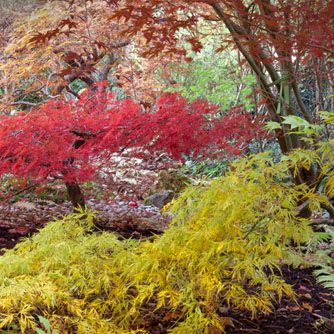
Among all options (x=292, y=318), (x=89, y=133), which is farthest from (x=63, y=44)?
(x=292, y=318)

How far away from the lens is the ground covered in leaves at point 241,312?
1.94 meters

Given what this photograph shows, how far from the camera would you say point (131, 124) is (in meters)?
2.97

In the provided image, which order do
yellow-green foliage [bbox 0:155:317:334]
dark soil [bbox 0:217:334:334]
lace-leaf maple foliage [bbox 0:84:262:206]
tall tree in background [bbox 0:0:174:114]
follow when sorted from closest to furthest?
yellow-green foliage [bbox 0:155:317:334], dark soil [bbox 0:217:334:334], lace-leaf maple foliage [bbox 0:84:262:206], tall tree in background [bbox 0:0:174:114]

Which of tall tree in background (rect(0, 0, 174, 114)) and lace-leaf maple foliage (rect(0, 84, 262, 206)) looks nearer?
lace-leaf maple foliage (rect(0, 84, 262, 206))

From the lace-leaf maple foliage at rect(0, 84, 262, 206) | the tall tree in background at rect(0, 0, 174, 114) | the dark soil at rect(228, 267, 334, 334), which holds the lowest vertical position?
the dark soil at rect(228, 267, 334, 334)

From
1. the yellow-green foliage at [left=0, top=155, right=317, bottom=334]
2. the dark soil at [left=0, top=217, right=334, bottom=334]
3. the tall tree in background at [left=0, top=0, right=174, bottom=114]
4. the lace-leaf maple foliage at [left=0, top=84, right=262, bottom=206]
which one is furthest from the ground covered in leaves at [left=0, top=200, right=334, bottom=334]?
the tall tree in background at [left=0, top=0, right=174, bottom=114]

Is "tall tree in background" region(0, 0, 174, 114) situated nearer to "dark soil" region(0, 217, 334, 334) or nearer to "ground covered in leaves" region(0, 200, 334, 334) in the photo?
"ground covered in leaves" region(0, 200, 334, 334)

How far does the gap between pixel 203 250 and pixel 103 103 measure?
2156 millimetres

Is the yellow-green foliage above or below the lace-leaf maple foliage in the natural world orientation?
below

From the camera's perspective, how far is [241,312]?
6.91 ft

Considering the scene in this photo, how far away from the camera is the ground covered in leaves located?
1940 millimetres

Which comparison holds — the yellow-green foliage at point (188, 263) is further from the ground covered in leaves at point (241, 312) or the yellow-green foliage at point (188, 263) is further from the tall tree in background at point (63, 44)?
the tall tree in background at point (63, 44)

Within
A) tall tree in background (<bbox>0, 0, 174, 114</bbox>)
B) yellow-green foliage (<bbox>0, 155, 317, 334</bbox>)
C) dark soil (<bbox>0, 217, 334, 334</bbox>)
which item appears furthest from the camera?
tall tree in background (<bbox>0, 0, 174, 114</bbox>)

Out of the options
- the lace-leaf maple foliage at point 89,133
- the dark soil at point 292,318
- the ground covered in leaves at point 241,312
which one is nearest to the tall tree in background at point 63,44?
the ground covered in leaves at point 241,312
